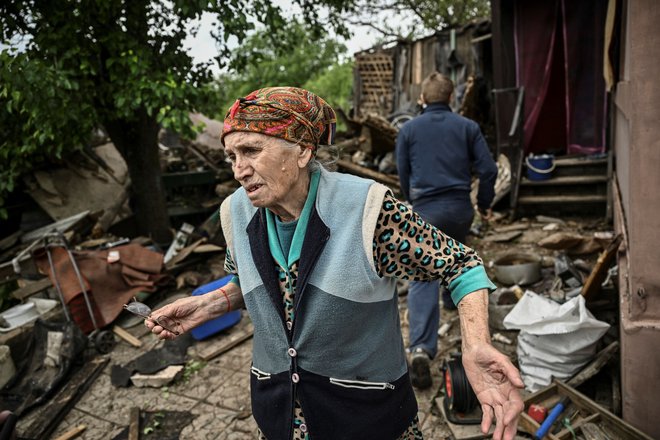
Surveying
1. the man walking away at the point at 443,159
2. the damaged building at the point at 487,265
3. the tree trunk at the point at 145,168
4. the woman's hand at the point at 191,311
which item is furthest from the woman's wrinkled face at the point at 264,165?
the tree trunk at the point at 145,168

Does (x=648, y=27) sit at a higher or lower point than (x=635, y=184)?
higher

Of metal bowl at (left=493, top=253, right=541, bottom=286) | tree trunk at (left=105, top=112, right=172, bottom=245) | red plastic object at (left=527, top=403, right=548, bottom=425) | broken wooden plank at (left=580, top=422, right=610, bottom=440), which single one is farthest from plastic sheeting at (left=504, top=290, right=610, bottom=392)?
tree trunk at (left=105, top=112, right=172, bottom=245)

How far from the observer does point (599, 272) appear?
11.8ft

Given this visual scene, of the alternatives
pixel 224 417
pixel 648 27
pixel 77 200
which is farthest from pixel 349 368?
pixel 77 200

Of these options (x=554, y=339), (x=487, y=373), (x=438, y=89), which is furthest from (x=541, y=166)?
(x=487, y=373)

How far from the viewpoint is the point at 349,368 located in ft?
5.60

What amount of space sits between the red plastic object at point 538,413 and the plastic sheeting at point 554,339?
407mm

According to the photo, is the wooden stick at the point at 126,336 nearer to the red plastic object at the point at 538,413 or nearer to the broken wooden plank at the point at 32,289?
A: the broken wooden plank at the point at 32,289

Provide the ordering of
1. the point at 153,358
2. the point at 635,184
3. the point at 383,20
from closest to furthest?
the point at 635,184, the point at 153,358, the point at 383,20

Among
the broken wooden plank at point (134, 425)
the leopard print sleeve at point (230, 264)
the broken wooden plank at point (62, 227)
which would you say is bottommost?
the broken wooden plank at point (134, 425)

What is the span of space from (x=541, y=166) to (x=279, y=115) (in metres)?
7.39

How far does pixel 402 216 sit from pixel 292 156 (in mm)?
460

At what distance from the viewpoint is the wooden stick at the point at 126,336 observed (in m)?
5.35

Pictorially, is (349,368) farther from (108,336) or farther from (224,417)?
(108,336)
